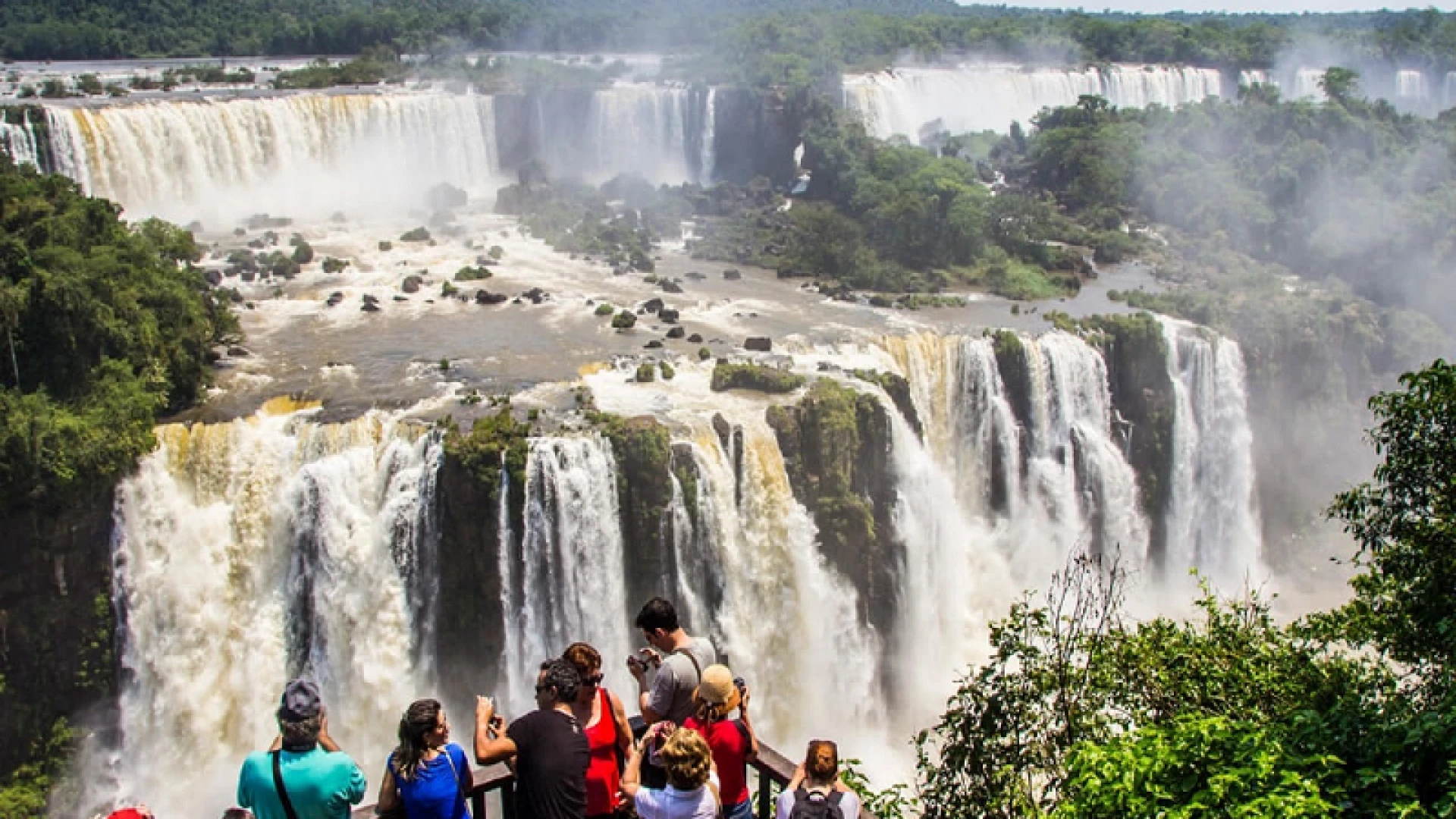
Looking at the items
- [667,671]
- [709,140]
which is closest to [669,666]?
[667,671]

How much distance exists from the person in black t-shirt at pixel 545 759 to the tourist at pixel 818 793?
997 mm

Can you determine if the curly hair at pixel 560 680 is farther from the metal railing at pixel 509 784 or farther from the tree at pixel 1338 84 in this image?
the tree at pixel 1338 84

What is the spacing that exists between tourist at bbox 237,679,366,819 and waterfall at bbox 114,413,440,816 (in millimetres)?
12838

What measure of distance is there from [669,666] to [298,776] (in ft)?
6.16

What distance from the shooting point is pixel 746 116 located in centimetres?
4444

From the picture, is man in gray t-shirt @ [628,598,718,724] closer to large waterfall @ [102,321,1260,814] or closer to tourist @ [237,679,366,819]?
tourist @ [237,679,366,819]

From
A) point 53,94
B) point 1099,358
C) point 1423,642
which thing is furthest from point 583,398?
point 53,94

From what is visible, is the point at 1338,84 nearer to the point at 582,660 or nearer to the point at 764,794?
the point at 764,794

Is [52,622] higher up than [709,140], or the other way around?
[709,140]

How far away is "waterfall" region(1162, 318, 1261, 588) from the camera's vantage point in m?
27.4

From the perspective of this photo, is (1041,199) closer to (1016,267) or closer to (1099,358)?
(1016,267)

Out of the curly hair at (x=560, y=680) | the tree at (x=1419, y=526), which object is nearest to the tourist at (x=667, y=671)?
the curly hair at (x=560, y=680)

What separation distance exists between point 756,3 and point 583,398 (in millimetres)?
96399

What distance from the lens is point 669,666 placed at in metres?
6.06
